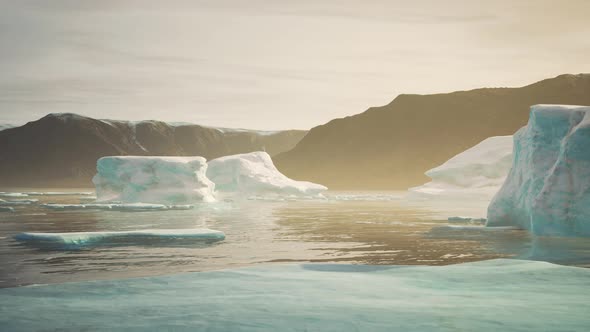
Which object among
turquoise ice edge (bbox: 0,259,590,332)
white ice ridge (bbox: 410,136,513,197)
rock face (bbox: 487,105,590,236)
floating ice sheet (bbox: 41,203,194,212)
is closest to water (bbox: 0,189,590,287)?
rock face (bbox: 487,105,590,236)

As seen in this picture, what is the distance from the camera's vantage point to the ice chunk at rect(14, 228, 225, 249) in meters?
15.0

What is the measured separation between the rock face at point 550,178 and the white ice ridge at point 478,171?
2651 centimetres

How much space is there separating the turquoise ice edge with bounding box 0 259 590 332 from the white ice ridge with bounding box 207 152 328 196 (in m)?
44.2

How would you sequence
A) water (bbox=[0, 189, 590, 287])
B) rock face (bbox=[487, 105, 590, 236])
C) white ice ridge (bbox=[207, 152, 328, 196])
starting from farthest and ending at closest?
white ice ridge (bbox=[207, 152, 328, 196]) < rock face (bbox=[487, 105, 590, 236]) < water (bbox=[0, 189, 590, 287])

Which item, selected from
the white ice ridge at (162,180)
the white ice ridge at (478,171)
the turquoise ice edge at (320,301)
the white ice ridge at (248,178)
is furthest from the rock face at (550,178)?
the white ice ridge at (248,178)

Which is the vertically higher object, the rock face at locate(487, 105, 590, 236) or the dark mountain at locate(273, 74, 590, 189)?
the dark mountain at locate(273, 74, 590, 189)

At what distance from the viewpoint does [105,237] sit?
621 inches

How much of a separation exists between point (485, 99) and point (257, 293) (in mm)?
170619

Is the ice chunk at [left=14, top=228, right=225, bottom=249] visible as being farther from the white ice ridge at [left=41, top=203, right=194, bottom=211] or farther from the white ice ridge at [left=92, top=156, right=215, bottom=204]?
the white ice ridge at [left=92, top=156, right=215, bottom=204]

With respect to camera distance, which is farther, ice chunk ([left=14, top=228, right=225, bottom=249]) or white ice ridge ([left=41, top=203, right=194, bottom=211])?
white ice ridge ([left=41, top=203, right=194, bottom=211])

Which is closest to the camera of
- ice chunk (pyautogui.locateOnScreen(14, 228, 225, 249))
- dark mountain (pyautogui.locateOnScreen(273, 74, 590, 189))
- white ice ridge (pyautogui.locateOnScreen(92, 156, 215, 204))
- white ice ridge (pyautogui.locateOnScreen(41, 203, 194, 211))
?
ice chunk (pyautogui.locateOnScreen(14, 228, 225, 249))

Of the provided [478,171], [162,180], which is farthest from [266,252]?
[478,171]

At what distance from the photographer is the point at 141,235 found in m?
16.1

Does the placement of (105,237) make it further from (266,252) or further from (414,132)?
(414,132)
